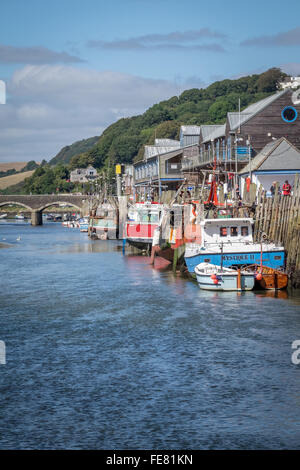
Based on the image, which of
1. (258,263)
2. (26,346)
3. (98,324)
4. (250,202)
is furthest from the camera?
(250,202)

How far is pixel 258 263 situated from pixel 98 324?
10.8 m

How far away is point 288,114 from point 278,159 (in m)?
9.76

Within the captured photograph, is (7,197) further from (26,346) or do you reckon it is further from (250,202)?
(26,346)

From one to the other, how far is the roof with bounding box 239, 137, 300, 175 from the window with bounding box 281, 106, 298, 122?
551 cm

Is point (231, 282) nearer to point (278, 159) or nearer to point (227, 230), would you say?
point (227, 230)

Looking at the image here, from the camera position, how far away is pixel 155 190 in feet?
327

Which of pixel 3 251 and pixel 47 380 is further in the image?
pixel 3 251

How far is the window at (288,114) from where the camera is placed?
6762 cm

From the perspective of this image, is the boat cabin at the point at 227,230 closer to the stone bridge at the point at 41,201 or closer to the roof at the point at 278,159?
the roof at the point at 278,159

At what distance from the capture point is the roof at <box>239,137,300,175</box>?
58.9 metres

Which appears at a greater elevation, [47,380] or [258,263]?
[258,263]

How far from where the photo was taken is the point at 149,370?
886 inches
